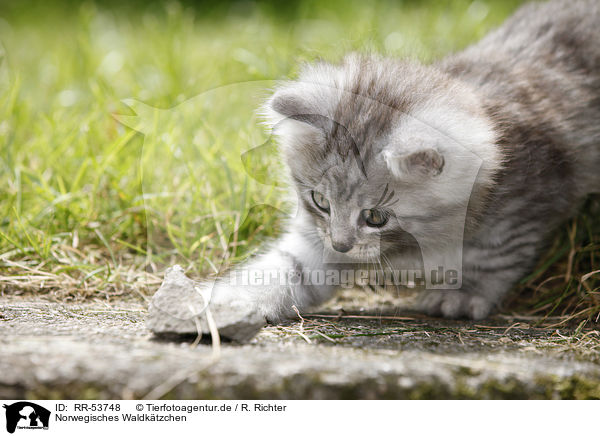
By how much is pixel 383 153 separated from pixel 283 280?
58 cm

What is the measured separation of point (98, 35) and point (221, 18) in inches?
70.5

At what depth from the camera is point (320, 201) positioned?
1.87m

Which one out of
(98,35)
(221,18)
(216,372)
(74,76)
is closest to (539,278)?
(216,372)

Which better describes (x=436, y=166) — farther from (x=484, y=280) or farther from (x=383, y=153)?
(x=484, y=280)

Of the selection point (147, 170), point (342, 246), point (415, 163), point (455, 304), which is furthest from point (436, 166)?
point (147, 170)

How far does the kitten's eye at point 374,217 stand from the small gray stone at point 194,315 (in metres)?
0.46

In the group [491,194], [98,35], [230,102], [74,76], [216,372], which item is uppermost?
[98,35]

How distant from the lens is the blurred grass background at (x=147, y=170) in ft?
7.04

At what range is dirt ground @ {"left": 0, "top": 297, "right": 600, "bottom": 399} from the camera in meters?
1.26

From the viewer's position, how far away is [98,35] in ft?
14.5
